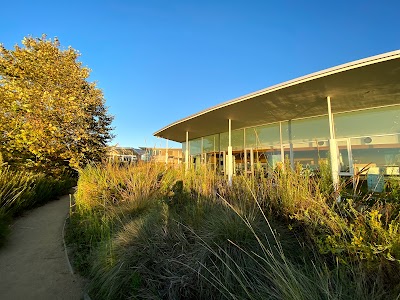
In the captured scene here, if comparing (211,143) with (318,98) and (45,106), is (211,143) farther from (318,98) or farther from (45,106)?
(45,106)

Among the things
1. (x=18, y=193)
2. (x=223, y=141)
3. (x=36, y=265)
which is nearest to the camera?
A: (x=36, y=265)

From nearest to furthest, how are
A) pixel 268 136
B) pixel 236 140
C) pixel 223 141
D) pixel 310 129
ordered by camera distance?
1. pixel 310 129
2. pixel 268 136
3. pixel 236 140
4. pixel 223 141

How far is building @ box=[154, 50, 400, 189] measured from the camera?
18.7 feet

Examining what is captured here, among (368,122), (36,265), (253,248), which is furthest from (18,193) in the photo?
(368,122)

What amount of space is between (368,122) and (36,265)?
11.0 m

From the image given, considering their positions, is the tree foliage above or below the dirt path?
above

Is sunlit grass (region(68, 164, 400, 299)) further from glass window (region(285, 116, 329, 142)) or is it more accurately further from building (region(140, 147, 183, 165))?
glass window (region(285, 116, 329, 142))

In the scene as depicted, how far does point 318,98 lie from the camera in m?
7.43

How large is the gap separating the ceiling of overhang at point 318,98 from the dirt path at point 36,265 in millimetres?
6490

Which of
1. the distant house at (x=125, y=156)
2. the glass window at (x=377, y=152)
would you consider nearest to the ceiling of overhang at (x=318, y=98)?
the glass window at (x=377, y=152)

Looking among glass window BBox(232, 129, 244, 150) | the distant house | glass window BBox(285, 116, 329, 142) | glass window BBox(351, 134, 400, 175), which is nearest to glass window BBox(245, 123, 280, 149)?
glass window BBox(285, 116, 329, 142)

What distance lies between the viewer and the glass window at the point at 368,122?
815cm

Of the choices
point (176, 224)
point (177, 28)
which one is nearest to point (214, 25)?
point (177, 28)

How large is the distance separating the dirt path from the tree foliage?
5091 millimetres
